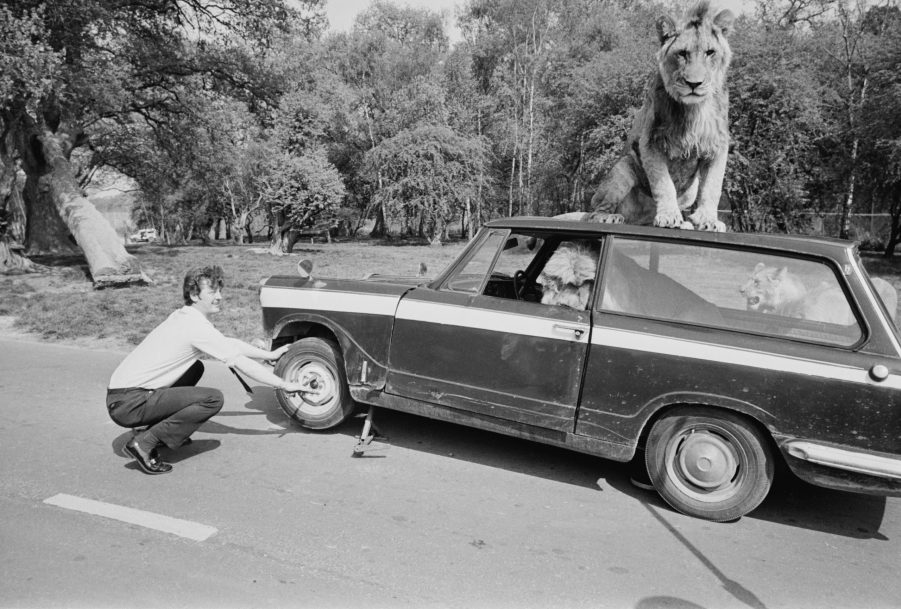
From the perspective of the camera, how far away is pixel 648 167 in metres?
4.96

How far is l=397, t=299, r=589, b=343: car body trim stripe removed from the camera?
155 inches

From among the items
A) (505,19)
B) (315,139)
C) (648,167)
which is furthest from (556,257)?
(505,19)

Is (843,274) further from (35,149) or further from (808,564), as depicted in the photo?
(35,149)

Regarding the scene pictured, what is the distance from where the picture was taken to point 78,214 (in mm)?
14312

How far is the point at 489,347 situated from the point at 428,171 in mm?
25781

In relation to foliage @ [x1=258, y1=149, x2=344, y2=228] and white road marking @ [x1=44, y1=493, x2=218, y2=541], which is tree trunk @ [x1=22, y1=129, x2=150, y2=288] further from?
white road marking @ [x1=44, y1=493, x2=218, y2=541]

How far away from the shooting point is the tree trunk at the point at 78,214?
1288 centimetres

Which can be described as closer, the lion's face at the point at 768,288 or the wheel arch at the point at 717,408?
the wheel arch at the point at 717,408

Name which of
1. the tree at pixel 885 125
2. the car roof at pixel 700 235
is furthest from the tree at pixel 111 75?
the tree at pixel 885 125

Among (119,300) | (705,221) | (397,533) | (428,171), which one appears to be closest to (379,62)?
(428,171)

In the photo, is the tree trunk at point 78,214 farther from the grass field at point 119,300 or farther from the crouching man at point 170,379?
the crouching man at point 170,379

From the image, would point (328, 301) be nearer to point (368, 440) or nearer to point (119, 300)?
point (368, 440)

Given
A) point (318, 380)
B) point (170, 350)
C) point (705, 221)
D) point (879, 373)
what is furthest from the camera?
point (318, 380)

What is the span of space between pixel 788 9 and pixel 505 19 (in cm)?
1362
